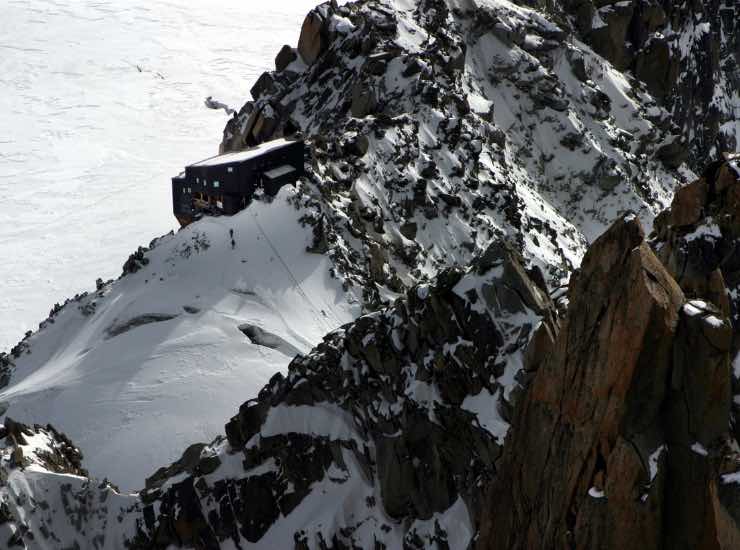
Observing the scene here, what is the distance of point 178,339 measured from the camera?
4144cm

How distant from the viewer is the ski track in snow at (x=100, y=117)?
293 feet

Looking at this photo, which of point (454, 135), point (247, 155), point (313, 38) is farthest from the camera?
point (313, 38)

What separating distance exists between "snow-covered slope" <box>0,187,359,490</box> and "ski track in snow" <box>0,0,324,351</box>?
30257mm

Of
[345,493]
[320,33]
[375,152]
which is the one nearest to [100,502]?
[345,493]

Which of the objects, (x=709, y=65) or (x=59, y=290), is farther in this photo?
(x=709, y=65)

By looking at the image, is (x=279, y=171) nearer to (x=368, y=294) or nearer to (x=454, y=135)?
(x=368, y=294)

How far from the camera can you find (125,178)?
111m

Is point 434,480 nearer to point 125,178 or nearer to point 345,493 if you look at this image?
point 345,493

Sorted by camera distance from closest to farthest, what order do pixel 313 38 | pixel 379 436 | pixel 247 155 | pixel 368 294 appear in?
pixel 379 436, pixel 368 294, pixel 247 155, pixel 313 38

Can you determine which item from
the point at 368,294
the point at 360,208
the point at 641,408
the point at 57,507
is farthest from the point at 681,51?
the point at 641,408

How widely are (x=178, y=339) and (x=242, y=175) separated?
13.7m

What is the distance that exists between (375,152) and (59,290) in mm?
40301

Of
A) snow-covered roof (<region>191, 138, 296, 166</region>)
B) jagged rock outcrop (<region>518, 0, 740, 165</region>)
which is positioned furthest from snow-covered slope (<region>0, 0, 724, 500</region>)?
jagged rock outcrop (<region>518, 0, 740, 165</region>)

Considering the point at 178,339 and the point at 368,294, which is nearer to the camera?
the point at 178,339
